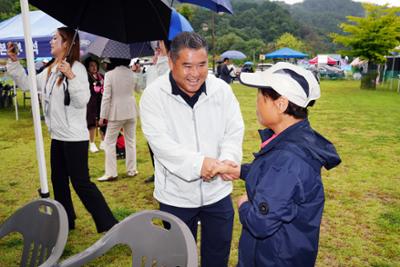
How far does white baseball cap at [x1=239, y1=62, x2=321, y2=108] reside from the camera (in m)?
1.65

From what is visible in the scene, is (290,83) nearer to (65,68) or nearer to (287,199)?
(287,199)

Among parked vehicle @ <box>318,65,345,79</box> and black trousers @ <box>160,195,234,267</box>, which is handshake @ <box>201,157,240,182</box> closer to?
black trousers @ <box>160,195,234,267</box>

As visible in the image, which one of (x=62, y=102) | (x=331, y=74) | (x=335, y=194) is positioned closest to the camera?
(x=62, y=102)

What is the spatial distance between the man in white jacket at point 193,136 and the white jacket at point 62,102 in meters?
1.25

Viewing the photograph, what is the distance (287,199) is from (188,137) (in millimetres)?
850

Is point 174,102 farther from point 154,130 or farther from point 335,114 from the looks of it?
point 335,114

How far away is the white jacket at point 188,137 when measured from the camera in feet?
7.02

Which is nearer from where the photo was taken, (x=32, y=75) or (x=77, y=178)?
(x=32, y=75)

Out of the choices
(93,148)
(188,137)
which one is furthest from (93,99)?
(188,137)

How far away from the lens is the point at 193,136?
7.32ft

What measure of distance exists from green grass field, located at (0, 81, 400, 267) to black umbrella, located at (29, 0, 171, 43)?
81.9 inches

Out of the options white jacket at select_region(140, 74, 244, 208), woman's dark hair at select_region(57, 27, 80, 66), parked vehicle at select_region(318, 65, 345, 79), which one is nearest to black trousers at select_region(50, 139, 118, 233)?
woman's dark hair at select_region(57, 27, 80, 66)

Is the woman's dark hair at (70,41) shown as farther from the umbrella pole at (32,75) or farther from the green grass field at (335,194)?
the green grass field at (335,194)

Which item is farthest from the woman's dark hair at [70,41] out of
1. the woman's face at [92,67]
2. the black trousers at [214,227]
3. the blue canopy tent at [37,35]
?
the woman's face at [92,67]
